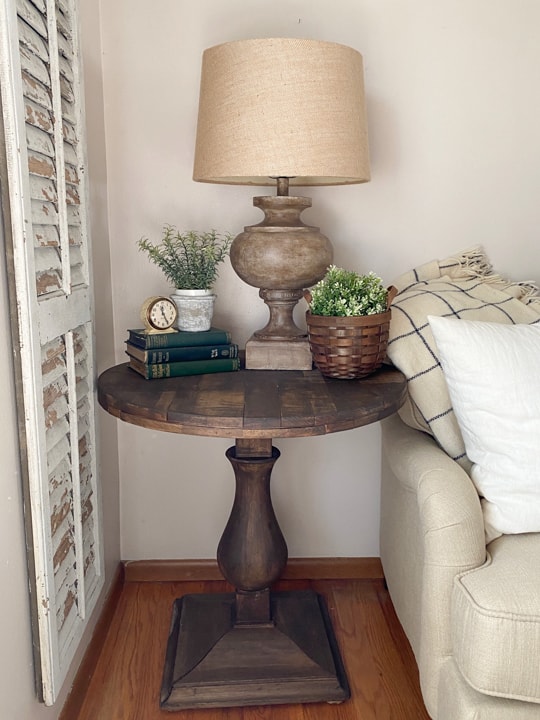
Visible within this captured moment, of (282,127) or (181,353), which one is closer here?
(282,127)

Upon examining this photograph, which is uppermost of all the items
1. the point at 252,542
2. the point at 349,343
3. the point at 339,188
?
the point at 339,188

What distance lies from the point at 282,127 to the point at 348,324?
0.42 meters

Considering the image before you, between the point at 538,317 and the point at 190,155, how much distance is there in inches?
38.8

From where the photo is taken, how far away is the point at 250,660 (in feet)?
4.94

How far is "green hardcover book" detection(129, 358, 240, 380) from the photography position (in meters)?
1.40

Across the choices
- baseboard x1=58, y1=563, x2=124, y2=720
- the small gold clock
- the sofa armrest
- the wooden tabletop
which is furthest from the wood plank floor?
the small gold clock

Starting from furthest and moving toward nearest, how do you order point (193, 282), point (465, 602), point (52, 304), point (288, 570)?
point (288, 570)
point (193, 282)
point (52, 304)
point (465, 602)

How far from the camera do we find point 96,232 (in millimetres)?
1652

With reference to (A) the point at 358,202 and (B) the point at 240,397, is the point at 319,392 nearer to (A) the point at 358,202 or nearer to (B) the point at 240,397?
(B) the point at 240,397

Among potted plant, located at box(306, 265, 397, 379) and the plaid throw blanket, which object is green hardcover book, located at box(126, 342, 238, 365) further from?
the plaid throw blanket

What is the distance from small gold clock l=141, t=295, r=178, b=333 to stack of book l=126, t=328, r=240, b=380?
0.08 ft

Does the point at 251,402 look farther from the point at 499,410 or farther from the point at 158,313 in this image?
the point at 499,410

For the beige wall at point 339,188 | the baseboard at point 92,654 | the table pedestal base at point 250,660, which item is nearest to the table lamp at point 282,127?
the beige wall at point 339,188

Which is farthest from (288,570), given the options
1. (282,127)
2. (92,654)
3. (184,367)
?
(282,127)
